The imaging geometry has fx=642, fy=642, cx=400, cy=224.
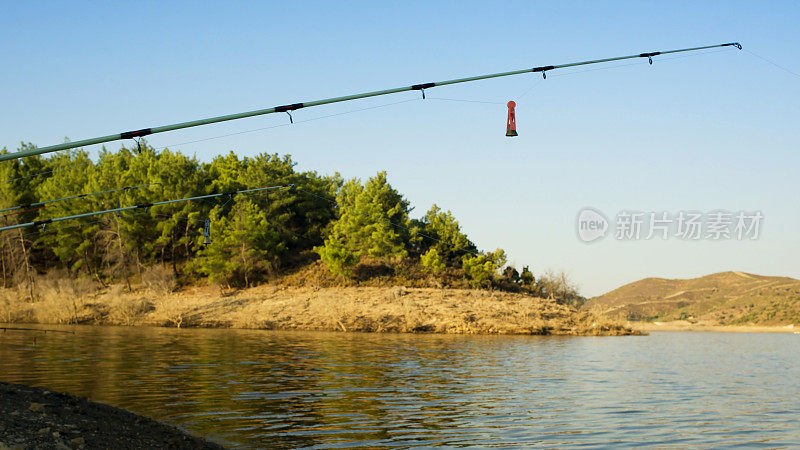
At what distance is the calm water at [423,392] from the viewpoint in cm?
1360

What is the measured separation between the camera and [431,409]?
1652 cm

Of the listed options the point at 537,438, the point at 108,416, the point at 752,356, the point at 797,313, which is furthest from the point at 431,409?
the point at 797,313

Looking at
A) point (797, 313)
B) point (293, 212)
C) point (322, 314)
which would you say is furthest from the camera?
point (797, 313)

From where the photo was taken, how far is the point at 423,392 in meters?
19.6

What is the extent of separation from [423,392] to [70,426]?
1194 cm

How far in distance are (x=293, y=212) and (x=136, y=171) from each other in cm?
1750

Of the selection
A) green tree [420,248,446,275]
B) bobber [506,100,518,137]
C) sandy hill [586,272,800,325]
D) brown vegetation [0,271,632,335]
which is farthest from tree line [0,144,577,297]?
bobber [506,100,518,137]

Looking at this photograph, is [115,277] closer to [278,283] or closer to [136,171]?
[136,171]

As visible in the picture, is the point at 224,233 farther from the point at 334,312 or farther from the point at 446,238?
the point at 446,238

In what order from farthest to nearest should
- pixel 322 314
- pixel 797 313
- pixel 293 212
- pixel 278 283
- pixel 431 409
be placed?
pixel 797 313, pixel 293 212, pixel 278 283, pixel 322 314, pixel 431 409

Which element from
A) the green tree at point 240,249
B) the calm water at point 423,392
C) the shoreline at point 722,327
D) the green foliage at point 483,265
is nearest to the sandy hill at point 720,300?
the shoreline at point 722,327

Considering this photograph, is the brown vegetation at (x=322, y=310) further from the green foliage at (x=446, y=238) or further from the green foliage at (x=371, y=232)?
the green foliage at (x=446, y=238)

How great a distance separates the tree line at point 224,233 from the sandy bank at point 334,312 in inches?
199

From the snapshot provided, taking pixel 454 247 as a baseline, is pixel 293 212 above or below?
above
